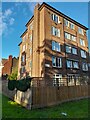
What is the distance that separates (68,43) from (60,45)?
274cm

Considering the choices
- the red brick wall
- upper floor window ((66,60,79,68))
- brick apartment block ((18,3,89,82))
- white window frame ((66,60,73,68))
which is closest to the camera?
brick apartment block ((18,3,89,82))

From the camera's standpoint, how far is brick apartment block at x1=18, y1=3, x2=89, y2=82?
24.5m

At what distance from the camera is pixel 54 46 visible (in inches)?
1020

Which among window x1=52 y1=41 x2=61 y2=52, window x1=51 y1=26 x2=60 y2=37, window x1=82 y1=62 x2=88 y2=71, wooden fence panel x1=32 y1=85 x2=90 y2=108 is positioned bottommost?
wooden fence panel x1=32 y1=85 x2=90 y2=108

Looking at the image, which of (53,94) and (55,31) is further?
(55,31)

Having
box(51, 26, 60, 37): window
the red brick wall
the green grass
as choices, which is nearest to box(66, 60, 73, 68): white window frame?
box(51, 26, 60, 37): window

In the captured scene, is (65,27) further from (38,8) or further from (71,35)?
(38,8)

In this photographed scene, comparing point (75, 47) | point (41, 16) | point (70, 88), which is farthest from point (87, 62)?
point (70, 88)

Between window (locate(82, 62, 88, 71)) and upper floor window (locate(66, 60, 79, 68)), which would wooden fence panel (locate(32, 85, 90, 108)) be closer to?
upper floor window (locate(66, 60, 79, 68))

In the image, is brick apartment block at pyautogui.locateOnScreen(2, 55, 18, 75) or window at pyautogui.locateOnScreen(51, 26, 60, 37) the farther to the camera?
brick apartment block at pyautogui.locateOnScreen(2, 55, 18, 75)

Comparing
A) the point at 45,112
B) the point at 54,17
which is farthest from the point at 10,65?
the point at 45,112

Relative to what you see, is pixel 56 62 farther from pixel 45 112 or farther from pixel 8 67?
pixel 8 67

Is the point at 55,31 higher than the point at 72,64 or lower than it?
higher

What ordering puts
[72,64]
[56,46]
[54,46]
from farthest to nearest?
[72,64] < [56,46] < [54,46]
